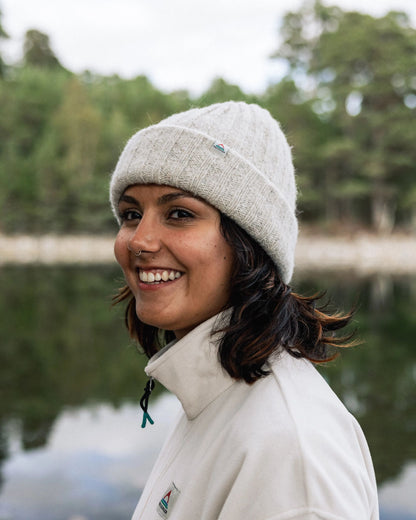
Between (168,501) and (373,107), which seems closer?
(168,501)

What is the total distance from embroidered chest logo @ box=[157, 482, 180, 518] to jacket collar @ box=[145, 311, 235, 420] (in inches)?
4.3

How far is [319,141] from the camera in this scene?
99.5 ft

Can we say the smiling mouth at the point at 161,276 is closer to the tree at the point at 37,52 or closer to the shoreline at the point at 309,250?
the shoreline at the point at 309,250

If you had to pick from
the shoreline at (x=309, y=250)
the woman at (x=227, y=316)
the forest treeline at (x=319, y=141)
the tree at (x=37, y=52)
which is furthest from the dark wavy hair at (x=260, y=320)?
the tree at (x=37, y=52)

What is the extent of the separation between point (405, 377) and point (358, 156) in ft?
75.6

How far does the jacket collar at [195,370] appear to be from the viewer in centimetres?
89

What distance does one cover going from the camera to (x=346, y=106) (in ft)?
95.0

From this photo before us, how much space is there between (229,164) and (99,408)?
16.2 feet

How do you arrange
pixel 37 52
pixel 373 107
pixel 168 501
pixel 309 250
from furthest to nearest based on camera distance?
pixel 37 52, pixel 373 107, pixel 309 250, pixel 168 501

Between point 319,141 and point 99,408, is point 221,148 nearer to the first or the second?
point 99,408

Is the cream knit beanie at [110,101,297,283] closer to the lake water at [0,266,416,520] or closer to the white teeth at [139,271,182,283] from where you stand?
the white teeth at [139,271,182,283]

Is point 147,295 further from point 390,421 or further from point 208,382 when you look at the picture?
point 390,421

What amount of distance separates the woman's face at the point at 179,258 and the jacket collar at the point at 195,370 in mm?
52

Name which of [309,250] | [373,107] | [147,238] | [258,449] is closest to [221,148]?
[147,238]
